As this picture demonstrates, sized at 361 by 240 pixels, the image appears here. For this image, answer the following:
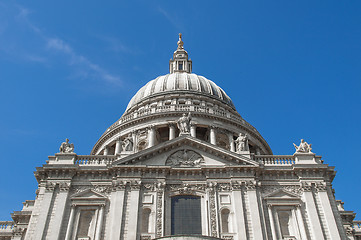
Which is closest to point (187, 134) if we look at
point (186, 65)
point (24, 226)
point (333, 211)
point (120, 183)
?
point (120, 183)

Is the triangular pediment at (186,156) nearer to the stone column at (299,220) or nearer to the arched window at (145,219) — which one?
the arched window at (145,219)

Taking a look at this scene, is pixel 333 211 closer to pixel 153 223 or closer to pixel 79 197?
pixel 153 223

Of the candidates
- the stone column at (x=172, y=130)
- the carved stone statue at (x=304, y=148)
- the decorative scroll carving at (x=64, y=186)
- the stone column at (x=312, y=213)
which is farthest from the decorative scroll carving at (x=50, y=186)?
the carved stone statue at (x=304, y=148)

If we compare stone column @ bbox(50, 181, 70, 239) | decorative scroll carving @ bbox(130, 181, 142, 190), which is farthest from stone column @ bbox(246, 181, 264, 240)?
stone column @ bbox(50, 181, 70, 239)

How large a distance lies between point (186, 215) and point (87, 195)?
817 cm

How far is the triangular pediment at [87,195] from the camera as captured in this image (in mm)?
31047

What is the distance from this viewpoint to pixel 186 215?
30422mm

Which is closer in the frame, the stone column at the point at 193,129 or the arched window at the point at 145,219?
the arched window at the point at 145,219

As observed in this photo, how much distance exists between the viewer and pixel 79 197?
31.1 meters

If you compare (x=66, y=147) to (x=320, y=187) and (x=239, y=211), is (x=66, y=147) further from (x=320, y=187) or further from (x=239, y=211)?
(x=320, y=187)

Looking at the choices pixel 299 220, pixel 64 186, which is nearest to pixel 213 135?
pixel 299 220

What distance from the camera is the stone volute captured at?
4878 centimetres

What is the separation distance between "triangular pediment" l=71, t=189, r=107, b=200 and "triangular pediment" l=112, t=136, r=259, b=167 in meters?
2.74

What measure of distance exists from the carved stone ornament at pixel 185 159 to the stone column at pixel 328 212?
1001 cm
